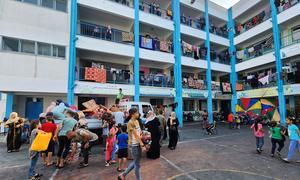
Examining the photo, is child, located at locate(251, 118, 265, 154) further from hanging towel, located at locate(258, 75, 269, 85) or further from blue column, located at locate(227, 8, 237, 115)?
blue column, located at locate(227, 8, 237, 115)

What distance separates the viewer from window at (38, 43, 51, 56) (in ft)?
37.4

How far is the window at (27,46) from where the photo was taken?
1089 centimetres

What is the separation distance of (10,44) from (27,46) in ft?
2.91

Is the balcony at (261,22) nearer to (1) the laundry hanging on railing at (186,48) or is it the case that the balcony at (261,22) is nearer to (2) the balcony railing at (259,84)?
(2) the balcony railing at (259,84)

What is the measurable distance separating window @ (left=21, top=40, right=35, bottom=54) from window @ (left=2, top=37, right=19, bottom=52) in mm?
313

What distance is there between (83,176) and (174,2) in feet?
60.3

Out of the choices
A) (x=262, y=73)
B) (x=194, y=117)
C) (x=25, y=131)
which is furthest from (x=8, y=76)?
(x=262, y=73)

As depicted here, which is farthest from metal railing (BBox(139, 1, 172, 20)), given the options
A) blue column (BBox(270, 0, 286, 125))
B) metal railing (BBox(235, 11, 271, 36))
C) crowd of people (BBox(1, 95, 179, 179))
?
crowd of people (BBox(1, 95, 179, 179))

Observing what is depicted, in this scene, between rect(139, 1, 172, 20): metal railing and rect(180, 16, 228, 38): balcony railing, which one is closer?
rect(139, 1, 172, 20): metal railing

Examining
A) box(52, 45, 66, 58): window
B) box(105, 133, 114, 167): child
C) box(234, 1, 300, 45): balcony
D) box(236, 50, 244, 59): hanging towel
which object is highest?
box(234, 1, 300, 45): balcony

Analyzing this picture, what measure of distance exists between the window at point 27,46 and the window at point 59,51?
1.26 metres

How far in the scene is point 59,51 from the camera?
12086mm

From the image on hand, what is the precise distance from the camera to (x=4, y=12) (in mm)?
10406

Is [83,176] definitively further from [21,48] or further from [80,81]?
[21,48]
